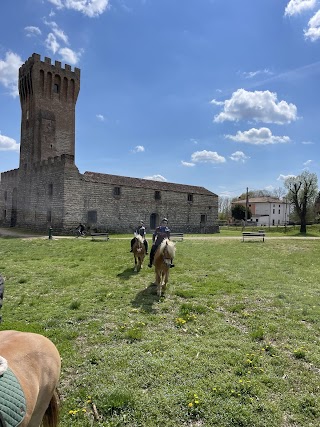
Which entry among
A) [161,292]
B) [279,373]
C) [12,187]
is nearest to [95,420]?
[279,373]

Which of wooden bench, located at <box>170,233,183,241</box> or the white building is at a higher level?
the white building

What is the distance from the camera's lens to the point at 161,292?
9.45 m

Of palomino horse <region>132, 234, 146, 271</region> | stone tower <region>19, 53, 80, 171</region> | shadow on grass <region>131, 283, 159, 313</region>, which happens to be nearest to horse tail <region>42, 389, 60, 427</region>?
shadow on grass <region>131, 283, 159, 313</region>

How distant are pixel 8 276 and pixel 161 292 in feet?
19.3

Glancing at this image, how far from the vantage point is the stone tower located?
3934 centimetres

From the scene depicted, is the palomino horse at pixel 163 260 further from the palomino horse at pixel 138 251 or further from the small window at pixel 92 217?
the small window at pixel 92 217

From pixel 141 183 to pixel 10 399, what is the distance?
122 ft

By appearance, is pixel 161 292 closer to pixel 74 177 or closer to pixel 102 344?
pixel 102 344

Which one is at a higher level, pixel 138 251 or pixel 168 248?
pixel 168 248

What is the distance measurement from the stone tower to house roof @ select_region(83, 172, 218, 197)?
335 inches

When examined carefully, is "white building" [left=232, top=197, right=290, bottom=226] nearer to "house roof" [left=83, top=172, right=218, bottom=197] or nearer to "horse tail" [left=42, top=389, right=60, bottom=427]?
"house roof" [left=83, top=172, right=218, bottom=197]

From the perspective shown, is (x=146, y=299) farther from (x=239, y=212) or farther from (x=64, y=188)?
(x=239, y=212)

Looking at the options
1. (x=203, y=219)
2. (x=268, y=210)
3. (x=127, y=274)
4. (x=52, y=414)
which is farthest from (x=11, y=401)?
(x=268, y=210)

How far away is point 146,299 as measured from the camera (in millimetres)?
8797
